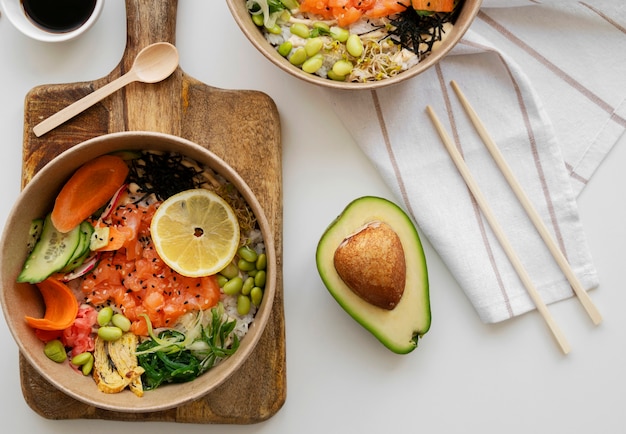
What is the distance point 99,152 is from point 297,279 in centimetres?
75

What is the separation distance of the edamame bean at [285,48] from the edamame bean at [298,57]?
2 centimetres

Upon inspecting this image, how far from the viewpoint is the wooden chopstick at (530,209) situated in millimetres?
2340

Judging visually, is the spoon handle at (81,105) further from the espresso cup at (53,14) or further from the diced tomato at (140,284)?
the diced tomato at (140,284)

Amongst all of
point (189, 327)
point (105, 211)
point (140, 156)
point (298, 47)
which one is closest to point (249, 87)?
point (298, 47)

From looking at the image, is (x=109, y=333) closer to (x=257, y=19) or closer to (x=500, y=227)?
(x=257, y=19)

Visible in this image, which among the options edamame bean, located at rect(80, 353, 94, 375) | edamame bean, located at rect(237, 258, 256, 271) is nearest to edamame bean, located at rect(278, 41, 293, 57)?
edamame bean, located at rect(237, 258, 256, 271)

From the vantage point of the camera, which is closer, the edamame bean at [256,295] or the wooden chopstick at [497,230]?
the edamame bean at [256,295]

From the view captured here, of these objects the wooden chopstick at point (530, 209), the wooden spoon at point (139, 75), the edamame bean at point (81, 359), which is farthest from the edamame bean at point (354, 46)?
the edamame bean at point (81, 359)

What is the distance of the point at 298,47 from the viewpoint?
2.23m

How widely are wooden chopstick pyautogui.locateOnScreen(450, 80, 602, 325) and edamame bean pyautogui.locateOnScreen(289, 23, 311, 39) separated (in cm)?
51

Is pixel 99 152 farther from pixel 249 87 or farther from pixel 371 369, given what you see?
pixel 371 369

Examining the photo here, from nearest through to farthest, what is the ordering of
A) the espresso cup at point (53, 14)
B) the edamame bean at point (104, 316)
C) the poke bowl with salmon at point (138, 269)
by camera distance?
the poke bowl with salmon at point (138, 269) → the edamame bean at point (104, 316) → the espresso cup at point (53, 14)

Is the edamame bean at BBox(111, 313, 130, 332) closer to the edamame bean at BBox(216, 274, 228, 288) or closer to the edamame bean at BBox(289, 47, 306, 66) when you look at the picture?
the edamame bean at BBox(216, 274, 228, 288)

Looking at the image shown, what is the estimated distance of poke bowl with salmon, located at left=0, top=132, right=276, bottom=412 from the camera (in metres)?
2.05
